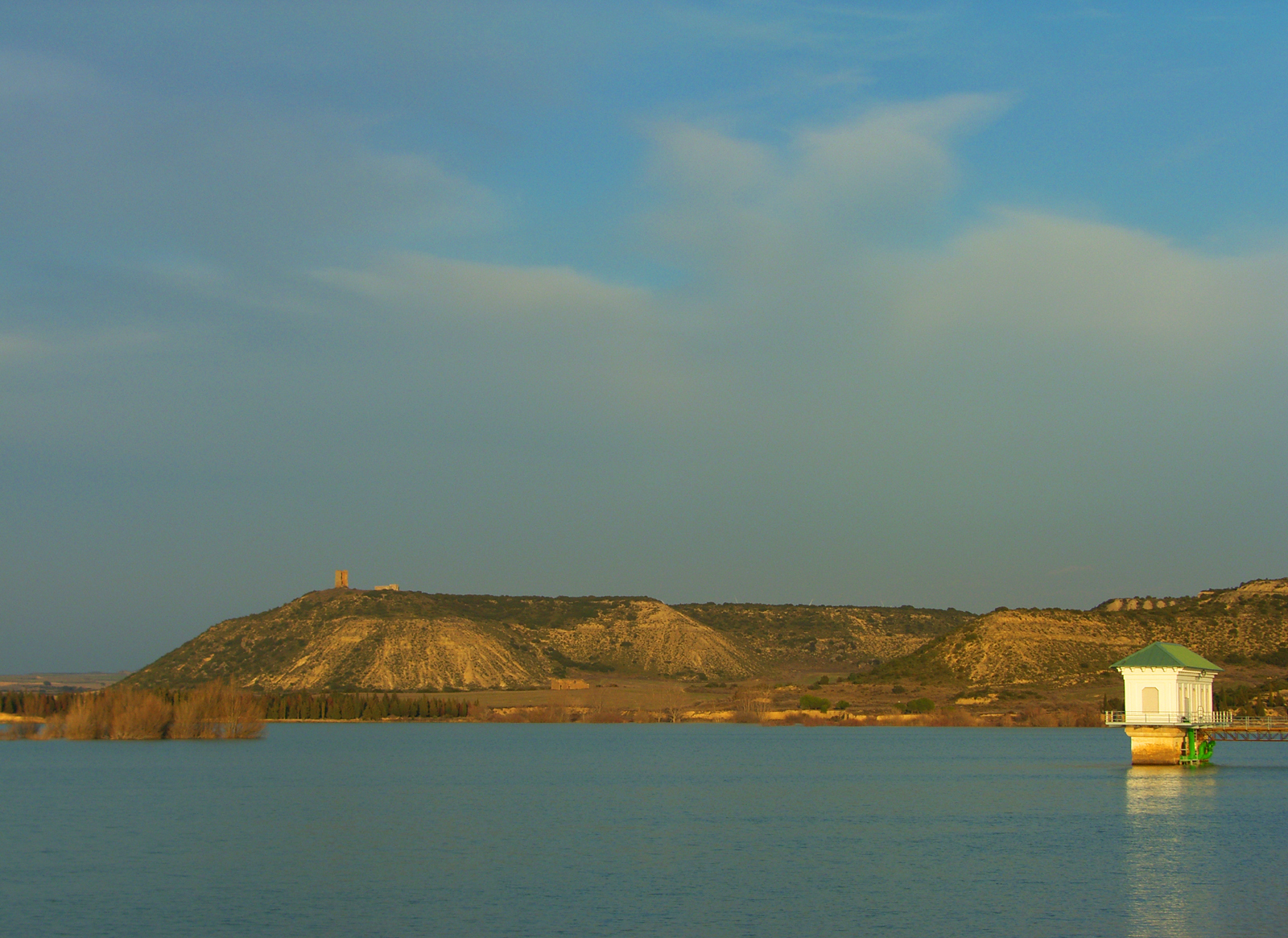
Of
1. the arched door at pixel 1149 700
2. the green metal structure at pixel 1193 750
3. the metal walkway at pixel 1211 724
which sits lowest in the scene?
the green metal structure at pixel 1193 750

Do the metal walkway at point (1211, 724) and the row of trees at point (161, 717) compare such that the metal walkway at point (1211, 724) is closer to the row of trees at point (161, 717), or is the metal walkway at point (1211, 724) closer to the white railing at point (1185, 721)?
the white railing at point (1185, 721)

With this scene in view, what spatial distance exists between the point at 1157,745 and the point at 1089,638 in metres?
86.9

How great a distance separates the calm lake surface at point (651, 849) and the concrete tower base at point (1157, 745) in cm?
72

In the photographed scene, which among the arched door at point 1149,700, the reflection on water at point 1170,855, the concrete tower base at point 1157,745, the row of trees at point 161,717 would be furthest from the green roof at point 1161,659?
the row of trees at point 161,717

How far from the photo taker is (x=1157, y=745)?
70625 millimetres

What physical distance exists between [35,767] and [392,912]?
6209 centimetres

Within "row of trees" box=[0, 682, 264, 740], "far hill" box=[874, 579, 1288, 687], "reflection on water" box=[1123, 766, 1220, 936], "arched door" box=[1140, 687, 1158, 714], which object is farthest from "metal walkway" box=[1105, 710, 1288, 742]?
"row of trees" box=[0, 682, 264, 740]

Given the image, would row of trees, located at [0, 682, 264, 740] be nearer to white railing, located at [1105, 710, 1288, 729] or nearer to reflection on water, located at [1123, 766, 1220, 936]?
white railing, located at [1105, 710, 1288, 729]

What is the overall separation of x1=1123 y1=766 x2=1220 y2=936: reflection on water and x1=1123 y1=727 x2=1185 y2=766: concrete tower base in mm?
1705

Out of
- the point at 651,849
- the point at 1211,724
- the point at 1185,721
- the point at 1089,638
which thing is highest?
the point at 1089,638

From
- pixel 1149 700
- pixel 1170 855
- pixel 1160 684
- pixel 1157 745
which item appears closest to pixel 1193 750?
pixel 1157 745

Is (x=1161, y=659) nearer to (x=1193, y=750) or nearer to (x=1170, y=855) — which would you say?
(x=1193, y=750)

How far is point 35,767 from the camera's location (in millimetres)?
86438

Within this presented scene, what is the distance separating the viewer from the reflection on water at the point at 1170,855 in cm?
3145
